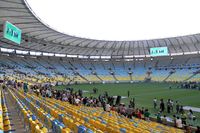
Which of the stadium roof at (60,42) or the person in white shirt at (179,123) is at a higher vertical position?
the stadium roof at (60,42)

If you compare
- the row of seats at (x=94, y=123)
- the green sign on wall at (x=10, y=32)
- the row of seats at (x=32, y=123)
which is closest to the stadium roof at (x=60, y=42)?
the green sign on wall at (x=10, y=32)

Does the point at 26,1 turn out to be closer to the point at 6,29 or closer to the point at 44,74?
the point at 6,29

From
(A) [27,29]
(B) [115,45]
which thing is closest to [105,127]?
(A) [27,29]

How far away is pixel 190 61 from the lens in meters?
60.0

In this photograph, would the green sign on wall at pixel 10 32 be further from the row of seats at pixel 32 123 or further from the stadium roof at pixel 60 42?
the row of seats at pixel 32 123

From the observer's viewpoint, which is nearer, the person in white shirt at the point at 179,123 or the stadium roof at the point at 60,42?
the person in white shirt at the point at 179,123

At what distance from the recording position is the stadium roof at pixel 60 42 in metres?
26.0

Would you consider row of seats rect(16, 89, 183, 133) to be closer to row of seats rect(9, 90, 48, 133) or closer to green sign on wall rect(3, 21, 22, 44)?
row of seats rect(9, 90, 48, 133)

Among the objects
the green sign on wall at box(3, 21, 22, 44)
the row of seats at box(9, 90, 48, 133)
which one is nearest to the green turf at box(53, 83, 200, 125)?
the row of seats at box(9, 90, 48, 133)

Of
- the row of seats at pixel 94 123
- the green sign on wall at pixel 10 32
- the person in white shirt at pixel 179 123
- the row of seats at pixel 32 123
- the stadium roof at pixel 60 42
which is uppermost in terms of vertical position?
the stadium roof at pixel 60 42

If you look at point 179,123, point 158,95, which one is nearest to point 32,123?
point 179,123

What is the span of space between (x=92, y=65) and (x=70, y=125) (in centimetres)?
6033

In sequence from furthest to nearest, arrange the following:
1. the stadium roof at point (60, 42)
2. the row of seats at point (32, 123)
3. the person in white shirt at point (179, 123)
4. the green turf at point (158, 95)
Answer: the stadium roof at point (60, 42) → the green turf at point (158, 95) → the person in white shirt at point (179, 123) → the row of seats at point (32, 123)

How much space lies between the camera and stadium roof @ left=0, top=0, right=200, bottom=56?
26.0 m
